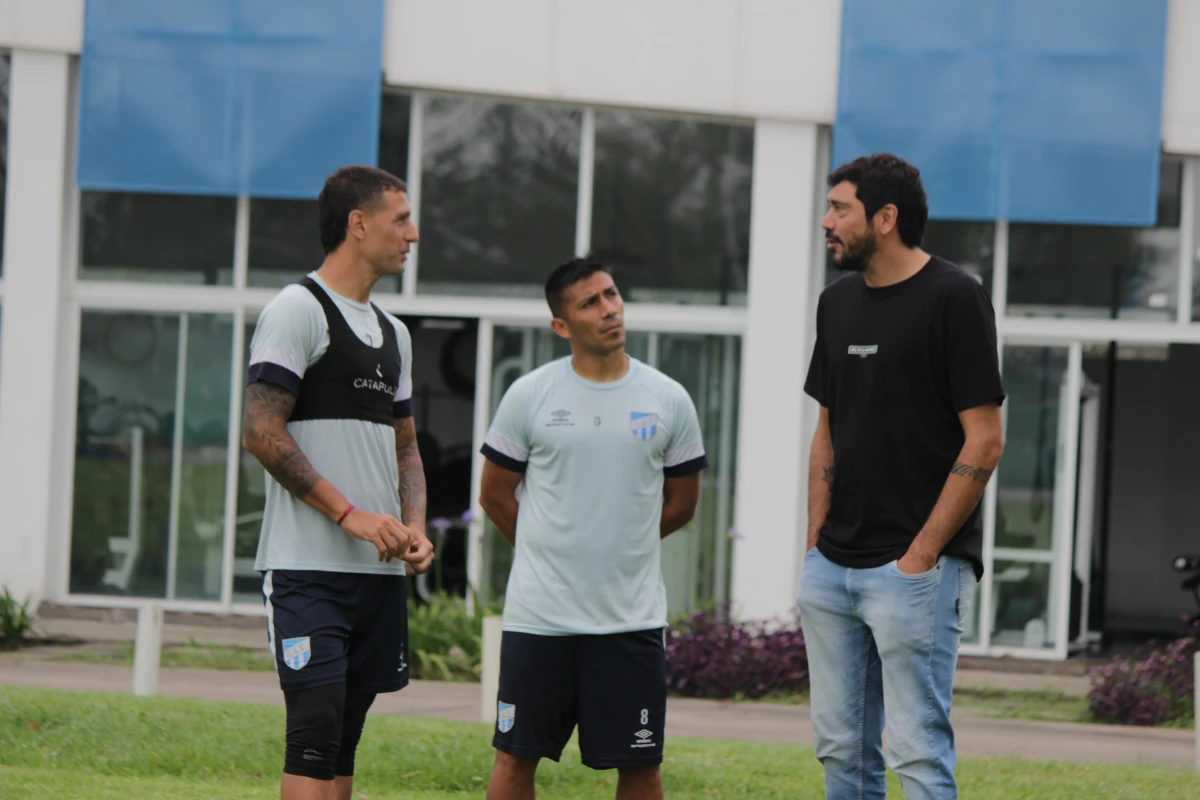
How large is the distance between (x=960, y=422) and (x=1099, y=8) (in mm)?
9099

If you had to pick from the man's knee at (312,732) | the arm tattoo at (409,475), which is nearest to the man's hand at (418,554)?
the arm tattoo at (409,475)

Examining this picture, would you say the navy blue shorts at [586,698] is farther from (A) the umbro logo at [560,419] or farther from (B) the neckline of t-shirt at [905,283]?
(B) the neckline of t-shirt at [905,283]

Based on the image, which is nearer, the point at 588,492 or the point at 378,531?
the point at 378,531

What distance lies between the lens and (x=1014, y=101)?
40.4 ft

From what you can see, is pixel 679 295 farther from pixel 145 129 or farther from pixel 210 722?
pixel 210 722

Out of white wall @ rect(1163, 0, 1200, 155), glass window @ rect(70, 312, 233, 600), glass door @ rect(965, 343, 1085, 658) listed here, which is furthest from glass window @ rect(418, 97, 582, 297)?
white wall @ rect(1163, 0, 1200, 155)

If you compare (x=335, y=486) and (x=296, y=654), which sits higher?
(x=335, y=486)

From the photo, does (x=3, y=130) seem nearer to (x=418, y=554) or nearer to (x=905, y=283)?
(x=418, y=554)

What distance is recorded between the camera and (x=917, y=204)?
4.45 m

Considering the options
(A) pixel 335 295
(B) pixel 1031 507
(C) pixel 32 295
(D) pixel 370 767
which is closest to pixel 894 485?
(A) pixel 335 295

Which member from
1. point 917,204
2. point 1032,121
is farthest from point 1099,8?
point 917,204

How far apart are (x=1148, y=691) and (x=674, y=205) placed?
531cm

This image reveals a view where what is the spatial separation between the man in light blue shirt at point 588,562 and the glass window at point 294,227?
8091mm

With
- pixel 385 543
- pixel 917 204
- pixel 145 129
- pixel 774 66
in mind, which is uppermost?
pixel 774 66
